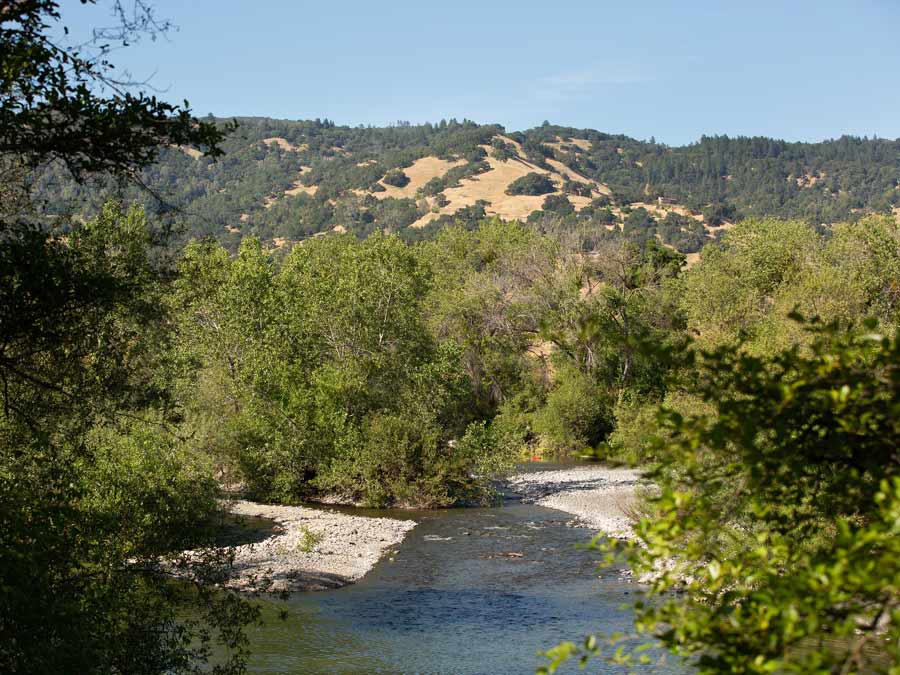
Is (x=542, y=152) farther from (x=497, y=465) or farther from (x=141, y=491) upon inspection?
(x=141, y=491)

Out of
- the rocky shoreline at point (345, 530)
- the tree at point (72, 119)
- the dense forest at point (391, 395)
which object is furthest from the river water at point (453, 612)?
the tree at point (72, 119)

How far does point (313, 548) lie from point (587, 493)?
541 inches

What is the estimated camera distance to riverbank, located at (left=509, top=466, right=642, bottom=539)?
100 ft

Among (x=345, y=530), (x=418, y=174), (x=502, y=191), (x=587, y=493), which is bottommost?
(x=587, y=493)

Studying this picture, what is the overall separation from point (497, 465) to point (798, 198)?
17108 centimetres

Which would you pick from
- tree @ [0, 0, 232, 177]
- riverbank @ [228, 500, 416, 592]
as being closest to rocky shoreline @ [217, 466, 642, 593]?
riverbank @ [228, 500, 416, 592]

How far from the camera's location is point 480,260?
6631 centimetres

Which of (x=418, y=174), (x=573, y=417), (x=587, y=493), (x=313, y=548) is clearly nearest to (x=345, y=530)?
(x=313, y=548)

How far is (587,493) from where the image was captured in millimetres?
36062

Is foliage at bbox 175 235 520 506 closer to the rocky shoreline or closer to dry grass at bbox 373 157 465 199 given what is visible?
the rocky shoreline

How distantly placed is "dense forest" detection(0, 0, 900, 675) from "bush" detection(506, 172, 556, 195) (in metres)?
78.8

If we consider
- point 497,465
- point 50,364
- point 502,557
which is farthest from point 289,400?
point 50,364

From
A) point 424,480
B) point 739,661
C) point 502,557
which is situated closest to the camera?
point 739,661

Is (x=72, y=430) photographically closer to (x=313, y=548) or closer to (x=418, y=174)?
(x=313, y=548)
